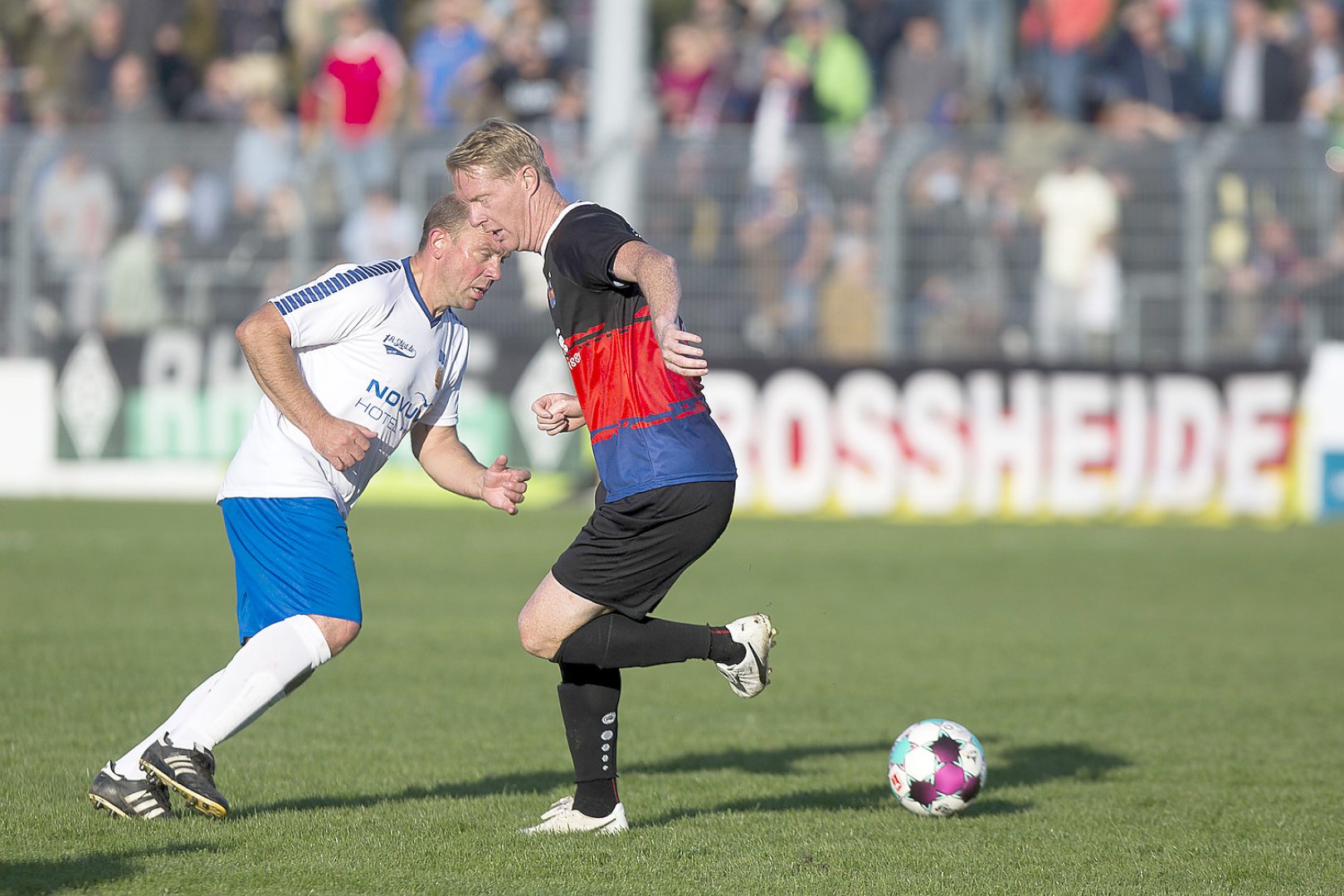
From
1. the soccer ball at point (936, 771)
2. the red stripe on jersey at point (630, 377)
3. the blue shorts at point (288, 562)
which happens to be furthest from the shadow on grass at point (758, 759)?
the red stripe on jersey at point (630, 377)

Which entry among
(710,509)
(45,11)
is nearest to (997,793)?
(710,509)

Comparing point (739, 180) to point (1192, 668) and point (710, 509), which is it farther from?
point (710, 509)

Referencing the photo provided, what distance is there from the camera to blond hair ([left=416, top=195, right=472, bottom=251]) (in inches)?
230

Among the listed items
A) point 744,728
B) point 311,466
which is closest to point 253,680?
point 311,466

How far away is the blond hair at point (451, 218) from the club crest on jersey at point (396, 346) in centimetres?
33

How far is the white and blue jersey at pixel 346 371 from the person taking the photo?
577 centimetres

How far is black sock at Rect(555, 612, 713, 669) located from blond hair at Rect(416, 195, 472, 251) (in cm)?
136

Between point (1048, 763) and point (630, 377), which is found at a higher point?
point (630, 377)

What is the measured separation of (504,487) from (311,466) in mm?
635

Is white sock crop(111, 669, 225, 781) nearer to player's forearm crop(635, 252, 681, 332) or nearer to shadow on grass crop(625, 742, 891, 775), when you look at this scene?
player's forearm crop(635, 252, 681, 332)

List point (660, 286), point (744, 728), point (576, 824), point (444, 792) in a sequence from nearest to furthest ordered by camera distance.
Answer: point (660, 286)
point (576, 824)
point (444, 792)
point (744, 728)

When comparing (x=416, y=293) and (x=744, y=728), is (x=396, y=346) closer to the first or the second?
(x=416, y=293)

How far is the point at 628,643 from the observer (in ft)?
19.0

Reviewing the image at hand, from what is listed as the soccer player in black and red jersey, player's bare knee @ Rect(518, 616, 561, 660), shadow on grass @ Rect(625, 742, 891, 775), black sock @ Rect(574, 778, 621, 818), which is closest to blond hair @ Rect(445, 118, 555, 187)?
the soccer player in black and red jersey
